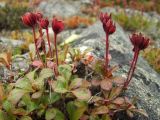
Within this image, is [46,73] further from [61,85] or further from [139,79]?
[139,79]

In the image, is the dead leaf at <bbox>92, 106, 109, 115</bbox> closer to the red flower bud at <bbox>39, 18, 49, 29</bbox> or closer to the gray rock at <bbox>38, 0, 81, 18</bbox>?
the red flower bud at <bbox>39, 18, 49, 29</bbox>

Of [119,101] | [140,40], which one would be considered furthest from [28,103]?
Answer: [140,40]

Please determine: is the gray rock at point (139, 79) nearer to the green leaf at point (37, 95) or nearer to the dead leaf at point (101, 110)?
the dead leaf at point (101, 110)

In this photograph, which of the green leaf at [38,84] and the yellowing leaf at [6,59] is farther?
the yellowing leaf at [6,59]

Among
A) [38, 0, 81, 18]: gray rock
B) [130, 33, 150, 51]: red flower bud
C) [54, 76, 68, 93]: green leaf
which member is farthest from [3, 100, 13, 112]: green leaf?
[38, 0, 81, 18]: gray rock

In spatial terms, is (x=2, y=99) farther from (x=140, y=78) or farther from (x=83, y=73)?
(x=140, y=78)

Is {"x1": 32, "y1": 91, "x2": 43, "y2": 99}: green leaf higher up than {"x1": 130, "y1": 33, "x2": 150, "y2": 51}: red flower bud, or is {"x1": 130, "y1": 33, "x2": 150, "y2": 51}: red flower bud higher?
{"x1": 130, "y1": 33, "x2": 150, "y2": 51}: red flower bud

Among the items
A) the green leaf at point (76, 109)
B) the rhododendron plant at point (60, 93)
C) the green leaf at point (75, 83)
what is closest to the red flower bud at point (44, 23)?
the rhododendron plant at point (60, 93)
